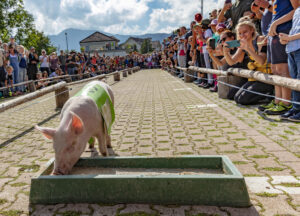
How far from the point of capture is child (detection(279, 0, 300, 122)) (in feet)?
16.7

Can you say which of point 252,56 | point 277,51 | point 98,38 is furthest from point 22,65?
point 98,38

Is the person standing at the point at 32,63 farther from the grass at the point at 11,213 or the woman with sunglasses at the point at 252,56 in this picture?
the grass at the point at 11,213

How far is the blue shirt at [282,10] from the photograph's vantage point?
5539 mm

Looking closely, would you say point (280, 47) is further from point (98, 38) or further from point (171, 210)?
point (98, 38)

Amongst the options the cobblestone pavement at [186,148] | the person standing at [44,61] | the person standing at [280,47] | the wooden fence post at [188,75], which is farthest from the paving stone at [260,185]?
the person standing at [44,61]

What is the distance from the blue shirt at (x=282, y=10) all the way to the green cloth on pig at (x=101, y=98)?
13.0 ft

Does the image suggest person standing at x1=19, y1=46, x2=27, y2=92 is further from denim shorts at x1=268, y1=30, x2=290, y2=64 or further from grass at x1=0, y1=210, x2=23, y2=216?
grass at x1=0, y1=210, x2=23, y2=216

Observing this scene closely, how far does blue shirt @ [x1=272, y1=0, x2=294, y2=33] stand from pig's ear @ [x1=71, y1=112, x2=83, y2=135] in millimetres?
4747

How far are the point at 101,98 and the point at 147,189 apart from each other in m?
1.84

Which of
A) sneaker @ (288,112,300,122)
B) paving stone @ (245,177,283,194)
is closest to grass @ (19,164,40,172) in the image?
paving stone @ (245,177,283,194)

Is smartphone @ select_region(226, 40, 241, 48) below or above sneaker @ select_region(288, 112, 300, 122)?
above

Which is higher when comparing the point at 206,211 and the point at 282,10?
the point at 282,10

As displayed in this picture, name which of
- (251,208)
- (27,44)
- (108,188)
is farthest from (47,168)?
(27,44)

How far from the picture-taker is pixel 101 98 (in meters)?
4.18
